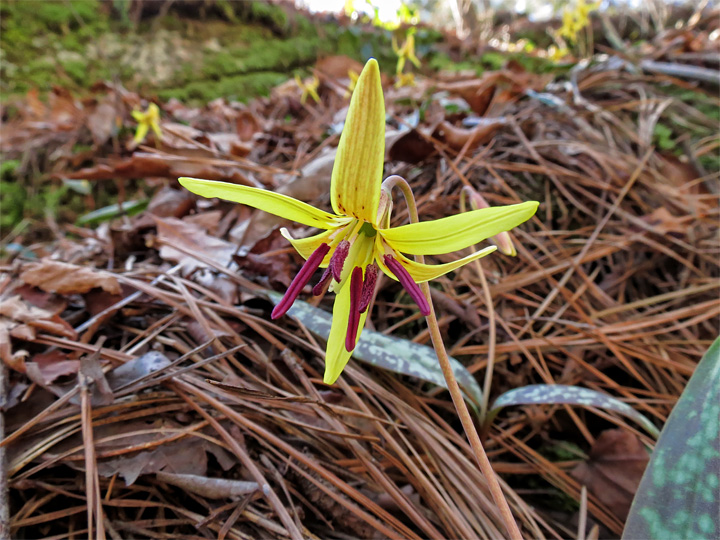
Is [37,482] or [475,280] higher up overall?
[475,280]

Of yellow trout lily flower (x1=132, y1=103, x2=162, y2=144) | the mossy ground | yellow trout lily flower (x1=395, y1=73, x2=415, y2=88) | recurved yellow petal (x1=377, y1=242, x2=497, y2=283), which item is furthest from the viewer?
the mossy ground

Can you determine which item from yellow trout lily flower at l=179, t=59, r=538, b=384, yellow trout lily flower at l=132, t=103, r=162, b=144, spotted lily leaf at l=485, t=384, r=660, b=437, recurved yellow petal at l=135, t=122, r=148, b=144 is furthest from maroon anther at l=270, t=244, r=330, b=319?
recurved yellow petal at l=135, t=122, r=148, b=144

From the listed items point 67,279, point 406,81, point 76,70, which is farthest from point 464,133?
point 76,70

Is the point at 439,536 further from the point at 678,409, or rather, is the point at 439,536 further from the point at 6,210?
the point at 6,210

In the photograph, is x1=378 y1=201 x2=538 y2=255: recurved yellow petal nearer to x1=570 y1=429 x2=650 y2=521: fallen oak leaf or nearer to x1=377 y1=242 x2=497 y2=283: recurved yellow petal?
x1=377 y1=242 x2=497 y2=283: recurved yellow petal

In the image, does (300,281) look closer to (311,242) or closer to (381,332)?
(311,242)

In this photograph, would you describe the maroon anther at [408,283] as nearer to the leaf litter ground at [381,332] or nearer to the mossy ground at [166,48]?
the leaf litter ground at [381,332]

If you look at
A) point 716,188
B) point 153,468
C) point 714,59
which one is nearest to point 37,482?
point 153,468
